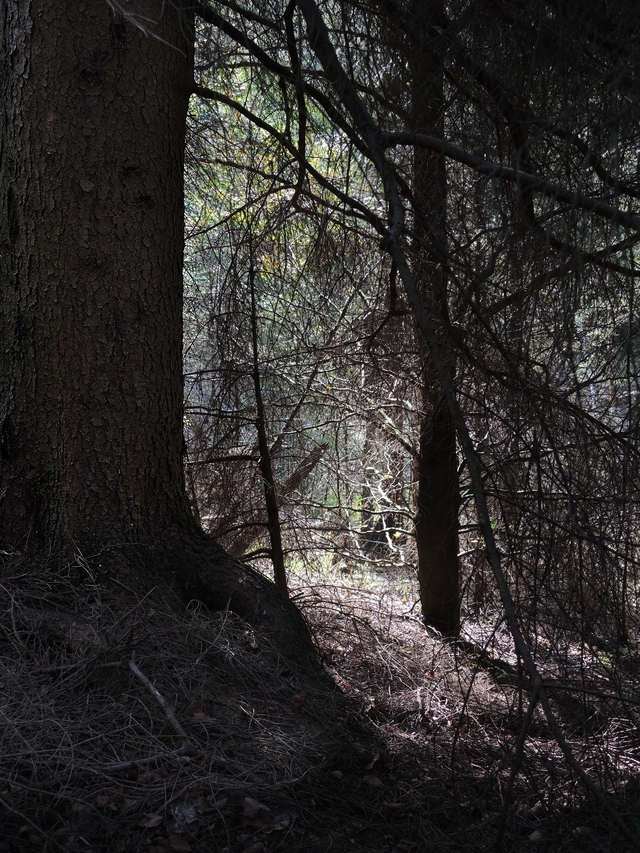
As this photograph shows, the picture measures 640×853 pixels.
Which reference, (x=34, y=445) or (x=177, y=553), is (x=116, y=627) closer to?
(x=177, y=553)

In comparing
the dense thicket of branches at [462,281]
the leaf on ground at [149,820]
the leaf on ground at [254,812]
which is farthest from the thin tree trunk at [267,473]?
the leaf on ground at [149,820]

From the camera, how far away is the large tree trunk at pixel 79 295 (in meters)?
Result: 2.86

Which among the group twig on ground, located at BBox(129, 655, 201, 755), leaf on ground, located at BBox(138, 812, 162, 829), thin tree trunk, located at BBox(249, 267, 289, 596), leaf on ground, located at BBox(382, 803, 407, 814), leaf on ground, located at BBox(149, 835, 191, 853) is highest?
thin tree trunk, located at BBox(249, 267, 289, 596)

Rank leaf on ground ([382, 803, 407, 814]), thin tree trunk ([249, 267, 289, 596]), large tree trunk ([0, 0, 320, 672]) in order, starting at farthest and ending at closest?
1. thin tree trunk ([249, 267, 289, 596])
2. large tree trunk ([0, 0, 320, 672])
3. leaf on ground ([382, 803, 407, 814])

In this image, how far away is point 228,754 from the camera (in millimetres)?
2283

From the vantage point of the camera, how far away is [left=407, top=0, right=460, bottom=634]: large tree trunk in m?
2.99

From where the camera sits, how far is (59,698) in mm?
2311

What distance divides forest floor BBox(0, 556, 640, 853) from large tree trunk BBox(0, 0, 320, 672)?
0.31 meters

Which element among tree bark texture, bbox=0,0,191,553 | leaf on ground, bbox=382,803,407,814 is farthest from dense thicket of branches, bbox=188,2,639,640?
leaf on ground, bbox=382,803,407,814

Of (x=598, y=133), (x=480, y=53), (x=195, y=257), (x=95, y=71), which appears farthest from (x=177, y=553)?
(x=195, y=257)

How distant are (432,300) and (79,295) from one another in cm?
164

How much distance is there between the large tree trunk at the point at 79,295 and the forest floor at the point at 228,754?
1.01 ft

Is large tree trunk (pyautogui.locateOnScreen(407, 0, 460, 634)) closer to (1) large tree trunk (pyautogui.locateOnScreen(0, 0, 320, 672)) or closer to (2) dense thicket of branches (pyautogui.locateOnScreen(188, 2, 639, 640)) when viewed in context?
(2) dense thicket of branches (pyautogui.locateOnScreen(188, 2, 639, 640))

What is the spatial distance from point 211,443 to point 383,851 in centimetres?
281
